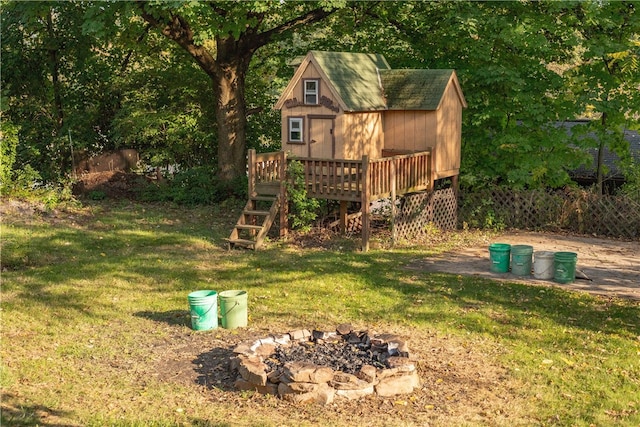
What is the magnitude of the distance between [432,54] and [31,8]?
1267 centimetres

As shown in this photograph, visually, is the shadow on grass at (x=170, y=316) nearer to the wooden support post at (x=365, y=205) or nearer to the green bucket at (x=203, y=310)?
the green bucket at (x=203, y=310)

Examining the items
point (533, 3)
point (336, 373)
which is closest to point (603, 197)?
point (533, 3)

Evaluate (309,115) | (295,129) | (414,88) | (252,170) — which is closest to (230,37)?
(295,129)

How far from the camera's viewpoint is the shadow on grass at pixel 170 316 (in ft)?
39.6

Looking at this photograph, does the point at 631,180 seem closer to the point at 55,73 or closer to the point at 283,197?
the point at 283,197

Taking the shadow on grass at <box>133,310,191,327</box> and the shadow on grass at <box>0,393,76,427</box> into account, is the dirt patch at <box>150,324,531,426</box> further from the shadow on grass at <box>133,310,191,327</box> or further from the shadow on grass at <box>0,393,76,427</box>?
the shadow on grass at <box>0,393,76,427</box>

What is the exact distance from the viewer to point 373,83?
798 inches

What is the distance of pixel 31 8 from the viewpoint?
22750 millimetres

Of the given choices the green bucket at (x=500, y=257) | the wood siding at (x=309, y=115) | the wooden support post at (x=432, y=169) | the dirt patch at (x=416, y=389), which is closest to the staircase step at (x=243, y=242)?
the wood siding at (x=309, y=115)

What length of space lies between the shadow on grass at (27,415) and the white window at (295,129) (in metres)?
11.9

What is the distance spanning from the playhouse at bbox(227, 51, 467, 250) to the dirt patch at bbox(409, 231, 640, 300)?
2.37 metres

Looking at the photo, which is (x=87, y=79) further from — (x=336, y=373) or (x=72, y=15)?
(x=336, y=373)

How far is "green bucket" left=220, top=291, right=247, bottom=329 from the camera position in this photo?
1159cm

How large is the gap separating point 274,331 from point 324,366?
2.42 meters
